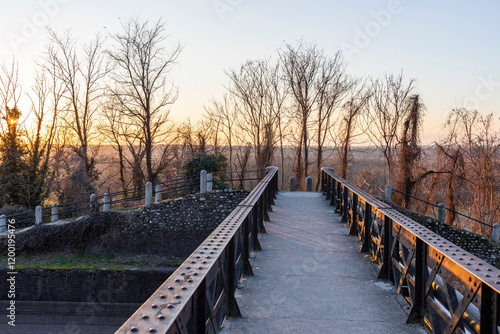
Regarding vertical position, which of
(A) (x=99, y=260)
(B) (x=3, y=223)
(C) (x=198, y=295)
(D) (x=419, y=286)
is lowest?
(A) (x=99, y=260)

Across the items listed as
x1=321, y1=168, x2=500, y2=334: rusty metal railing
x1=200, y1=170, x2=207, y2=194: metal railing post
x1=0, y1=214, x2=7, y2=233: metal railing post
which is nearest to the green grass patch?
x1=0, y1=214, x2=7, y2=233: metal railing post

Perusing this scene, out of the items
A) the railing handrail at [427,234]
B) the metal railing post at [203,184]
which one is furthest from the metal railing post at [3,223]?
the railing handrail at [427,234]

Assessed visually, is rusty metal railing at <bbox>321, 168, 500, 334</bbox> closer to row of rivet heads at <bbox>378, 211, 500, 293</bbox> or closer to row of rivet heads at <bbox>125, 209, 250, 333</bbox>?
row of rivet heads at <bbox>378, 211, 500, 293</bbox>

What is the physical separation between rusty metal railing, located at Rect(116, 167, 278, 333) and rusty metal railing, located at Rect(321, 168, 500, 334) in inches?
69.5

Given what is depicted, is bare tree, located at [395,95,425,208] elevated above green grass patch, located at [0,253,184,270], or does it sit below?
above

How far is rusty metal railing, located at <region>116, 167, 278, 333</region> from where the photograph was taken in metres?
1.93

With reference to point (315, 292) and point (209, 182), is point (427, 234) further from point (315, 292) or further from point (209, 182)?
A: point (209, 182)

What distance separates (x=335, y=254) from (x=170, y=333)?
4477mm

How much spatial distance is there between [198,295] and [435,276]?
6.70ft

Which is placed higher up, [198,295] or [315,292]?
[198,295]

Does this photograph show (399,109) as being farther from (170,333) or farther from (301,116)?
(170,333)

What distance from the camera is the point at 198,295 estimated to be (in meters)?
2.60

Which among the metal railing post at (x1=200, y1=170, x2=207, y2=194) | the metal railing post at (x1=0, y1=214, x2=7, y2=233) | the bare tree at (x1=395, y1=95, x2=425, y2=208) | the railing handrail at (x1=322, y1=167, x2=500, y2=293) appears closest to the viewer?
the railing handrail at (x1=322, y1=167, x2=500, y2=293)

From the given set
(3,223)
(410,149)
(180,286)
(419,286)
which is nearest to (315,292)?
(419,286)
